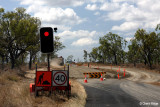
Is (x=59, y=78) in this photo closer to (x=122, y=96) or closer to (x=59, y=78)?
(x=59, y=78)

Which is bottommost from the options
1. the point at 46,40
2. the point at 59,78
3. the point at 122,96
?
the point at 122,96

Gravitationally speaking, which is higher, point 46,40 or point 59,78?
point 46,40

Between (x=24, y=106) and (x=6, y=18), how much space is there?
33.0 meters

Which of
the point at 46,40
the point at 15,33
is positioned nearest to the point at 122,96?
the point at 46,40

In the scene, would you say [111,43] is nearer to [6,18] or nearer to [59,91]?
[6,18]

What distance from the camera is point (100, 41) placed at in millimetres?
79500

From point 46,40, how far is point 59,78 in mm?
2008

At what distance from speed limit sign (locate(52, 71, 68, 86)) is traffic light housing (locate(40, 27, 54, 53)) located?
141cm

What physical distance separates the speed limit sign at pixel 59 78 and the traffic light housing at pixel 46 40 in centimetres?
141

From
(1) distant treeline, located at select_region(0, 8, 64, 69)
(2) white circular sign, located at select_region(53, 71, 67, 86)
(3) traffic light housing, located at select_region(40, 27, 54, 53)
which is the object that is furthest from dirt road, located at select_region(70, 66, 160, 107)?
(1) distant treeline, located at select_region(0, 8, 64, 69)

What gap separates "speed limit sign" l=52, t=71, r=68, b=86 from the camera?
984 centimetres

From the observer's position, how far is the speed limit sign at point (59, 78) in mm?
9844

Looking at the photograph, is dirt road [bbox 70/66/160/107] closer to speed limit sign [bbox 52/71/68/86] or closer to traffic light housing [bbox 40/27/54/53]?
speed limit sign [bbox 52/71/68/86]

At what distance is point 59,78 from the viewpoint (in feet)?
32.5
